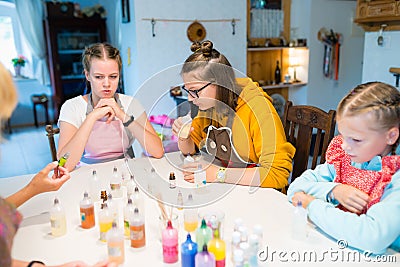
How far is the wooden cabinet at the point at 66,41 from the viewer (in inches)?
217

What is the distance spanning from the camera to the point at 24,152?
15.2 feet

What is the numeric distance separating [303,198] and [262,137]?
0.39m

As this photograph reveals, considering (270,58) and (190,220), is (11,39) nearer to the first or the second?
(270,58)

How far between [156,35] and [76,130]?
2294mm

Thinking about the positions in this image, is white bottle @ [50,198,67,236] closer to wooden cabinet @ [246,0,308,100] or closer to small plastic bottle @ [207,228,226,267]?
small plastic bottle @ [207,228,226,267]

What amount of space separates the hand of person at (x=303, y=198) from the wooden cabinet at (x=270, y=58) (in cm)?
355

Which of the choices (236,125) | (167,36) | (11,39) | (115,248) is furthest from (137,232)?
(11,39)

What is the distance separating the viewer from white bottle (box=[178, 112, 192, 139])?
1.81 meters

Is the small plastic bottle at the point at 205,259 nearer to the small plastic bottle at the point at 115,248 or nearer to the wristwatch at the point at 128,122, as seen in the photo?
the small plastic bottle at the point at 115,248

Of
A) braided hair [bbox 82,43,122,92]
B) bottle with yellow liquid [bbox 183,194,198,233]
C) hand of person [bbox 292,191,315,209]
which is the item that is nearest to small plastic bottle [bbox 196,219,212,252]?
bottle with yellow liquid [bbox 183,194,198,233]

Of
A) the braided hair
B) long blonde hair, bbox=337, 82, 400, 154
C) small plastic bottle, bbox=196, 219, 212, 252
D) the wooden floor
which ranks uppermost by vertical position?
the braided hair

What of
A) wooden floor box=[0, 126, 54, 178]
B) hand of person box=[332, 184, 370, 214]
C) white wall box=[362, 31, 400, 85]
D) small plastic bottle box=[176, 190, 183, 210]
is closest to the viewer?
hand of person box=[332, 184, 370, 214]

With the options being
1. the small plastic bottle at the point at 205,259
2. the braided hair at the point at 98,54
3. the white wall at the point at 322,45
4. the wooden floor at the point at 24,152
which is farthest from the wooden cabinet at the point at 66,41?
the small plastic bottle at the point at 205,259

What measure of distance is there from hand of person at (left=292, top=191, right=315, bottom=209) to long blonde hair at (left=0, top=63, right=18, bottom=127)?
0.87 meters
